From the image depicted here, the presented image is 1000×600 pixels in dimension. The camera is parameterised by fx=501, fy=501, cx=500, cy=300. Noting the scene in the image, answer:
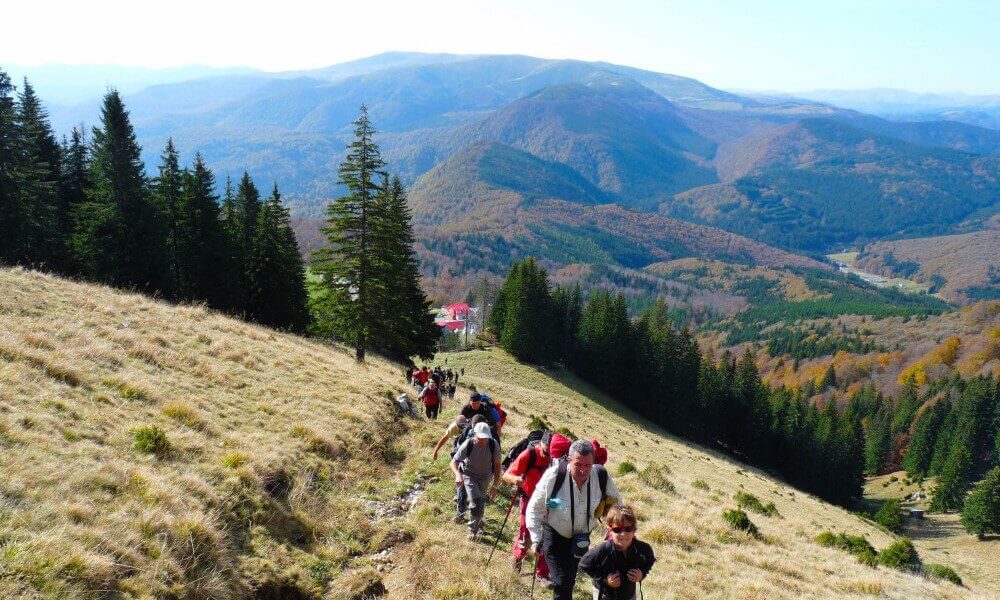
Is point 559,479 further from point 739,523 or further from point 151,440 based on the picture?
point 739,523

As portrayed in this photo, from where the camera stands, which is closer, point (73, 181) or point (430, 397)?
point (430, 397)

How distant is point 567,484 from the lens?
21.3ft

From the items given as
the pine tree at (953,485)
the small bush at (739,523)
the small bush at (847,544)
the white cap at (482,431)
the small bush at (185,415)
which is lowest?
the pine tree at (953,485)

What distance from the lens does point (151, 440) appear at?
859cm

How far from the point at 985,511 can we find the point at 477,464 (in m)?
61.9

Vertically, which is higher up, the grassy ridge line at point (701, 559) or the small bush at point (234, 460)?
the small bush at point (234, 460)

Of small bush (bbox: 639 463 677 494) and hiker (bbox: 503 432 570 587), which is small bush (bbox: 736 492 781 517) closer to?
small bush (bbox: 639 463 677 494)

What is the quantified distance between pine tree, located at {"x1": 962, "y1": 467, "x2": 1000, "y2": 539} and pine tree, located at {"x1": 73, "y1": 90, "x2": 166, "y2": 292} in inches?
2839

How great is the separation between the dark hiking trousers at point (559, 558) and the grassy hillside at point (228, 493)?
4.26 ft

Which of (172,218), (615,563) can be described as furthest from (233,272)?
(615,563)

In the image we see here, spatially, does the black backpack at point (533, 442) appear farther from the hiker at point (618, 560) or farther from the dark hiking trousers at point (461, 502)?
the hiker at point (618, 560)

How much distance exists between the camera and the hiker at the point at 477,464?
916cm

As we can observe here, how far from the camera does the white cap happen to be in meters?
9.12

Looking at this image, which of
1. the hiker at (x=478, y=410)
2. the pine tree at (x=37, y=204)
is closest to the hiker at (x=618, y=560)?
the hiker at (x=478, y=410)
